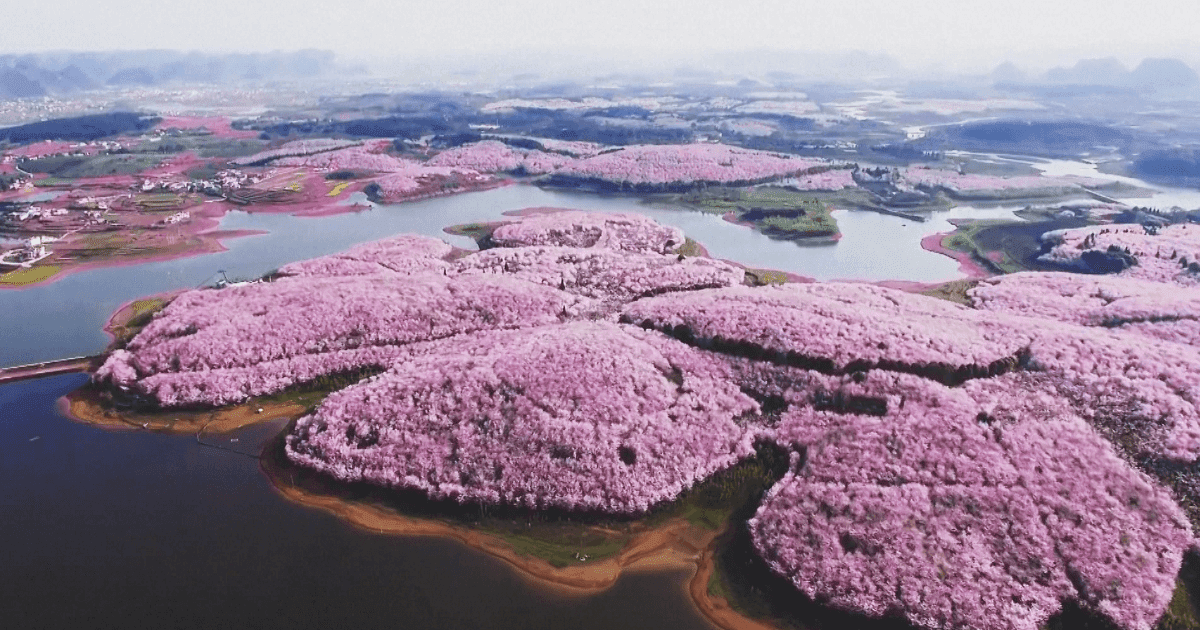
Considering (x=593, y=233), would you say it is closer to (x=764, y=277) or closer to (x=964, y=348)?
(x=764, y=277)

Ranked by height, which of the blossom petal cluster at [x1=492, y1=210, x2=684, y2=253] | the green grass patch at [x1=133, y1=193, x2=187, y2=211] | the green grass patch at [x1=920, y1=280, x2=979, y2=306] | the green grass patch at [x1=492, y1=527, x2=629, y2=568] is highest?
the green grass patch at [x1=133, y1=193, x2=187, y2=211]

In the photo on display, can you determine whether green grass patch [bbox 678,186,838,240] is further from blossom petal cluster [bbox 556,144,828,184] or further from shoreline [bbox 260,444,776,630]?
shoreline [bbox 260,444,776,630]

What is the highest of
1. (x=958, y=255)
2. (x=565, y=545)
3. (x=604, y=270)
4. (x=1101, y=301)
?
(x=604, y=270)

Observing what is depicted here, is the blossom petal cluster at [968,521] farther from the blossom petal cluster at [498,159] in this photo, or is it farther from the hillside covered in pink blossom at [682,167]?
the blossom petal cluster at [498,159]

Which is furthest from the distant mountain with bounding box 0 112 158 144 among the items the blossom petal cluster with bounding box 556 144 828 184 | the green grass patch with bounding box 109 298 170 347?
the green grass patch with bounding box 109 298 170 347

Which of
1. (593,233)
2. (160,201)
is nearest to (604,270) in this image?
(593,233)

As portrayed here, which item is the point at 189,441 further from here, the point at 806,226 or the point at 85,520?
the point at 806,226

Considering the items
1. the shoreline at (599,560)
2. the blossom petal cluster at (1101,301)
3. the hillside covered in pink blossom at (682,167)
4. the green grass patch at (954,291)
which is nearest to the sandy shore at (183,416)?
the shoreline at (599,560)
